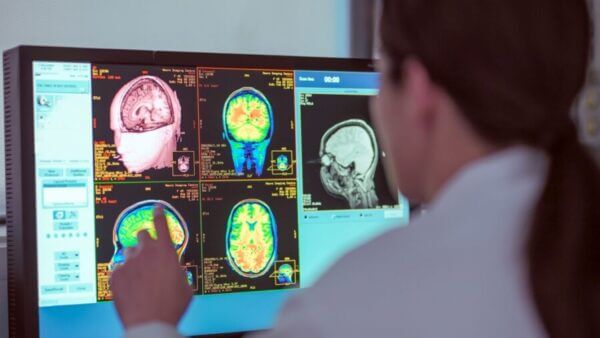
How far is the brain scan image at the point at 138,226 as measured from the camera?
1186mm

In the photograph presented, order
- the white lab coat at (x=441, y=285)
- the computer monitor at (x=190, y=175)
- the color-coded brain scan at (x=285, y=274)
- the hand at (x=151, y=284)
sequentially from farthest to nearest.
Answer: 1. the color-coded brain scan at (x=285, y=274)
2. the computer monitor at (x=190, y=175)
3. the hand at (x=151, y=284)
4. the white lab coat at (x=441, y=285)

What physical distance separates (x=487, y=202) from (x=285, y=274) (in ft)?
2.27

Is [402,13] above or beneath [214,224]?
above

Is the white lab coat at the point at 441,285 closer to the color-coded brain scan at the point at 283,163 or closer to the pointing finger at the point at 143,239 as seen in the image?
the pointing finger at the point at 143,239

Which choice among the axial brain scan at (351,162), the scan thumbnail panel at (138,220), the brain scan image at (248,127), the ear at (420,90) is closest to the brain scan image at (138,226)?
the scan thumbnail panel at (138,220)

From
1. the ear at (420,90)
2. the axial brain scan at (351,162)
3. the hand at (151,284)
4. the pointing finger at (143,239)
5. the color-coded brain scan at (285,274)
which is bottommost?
the color-coded brain scan at (285,274)

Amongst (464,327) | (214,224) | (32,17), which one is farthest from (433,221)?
(32,17)

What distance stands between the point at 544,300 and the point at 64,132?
0.78 m

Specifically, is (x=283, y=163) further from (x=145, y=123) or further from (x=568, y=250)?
(x=568, y=250)

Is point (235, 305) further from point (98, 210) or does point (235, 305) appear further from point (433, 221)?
point (433, 221)

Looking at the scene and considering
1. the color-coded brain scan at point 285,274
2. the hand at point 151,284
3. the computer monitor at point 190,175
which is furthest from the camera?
the color-coded brain scan at point 285,274

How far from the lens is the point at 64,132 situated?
1168 mm

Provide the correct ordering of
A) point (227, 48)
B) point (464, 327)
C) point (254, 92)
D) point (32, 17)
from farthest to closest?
point (227, 48) → point (32, 17) → point (254, 92) → point (464, 327)

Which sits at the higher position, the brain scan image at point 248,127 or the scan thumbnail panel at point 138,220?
the brain scan image at point 248,127
